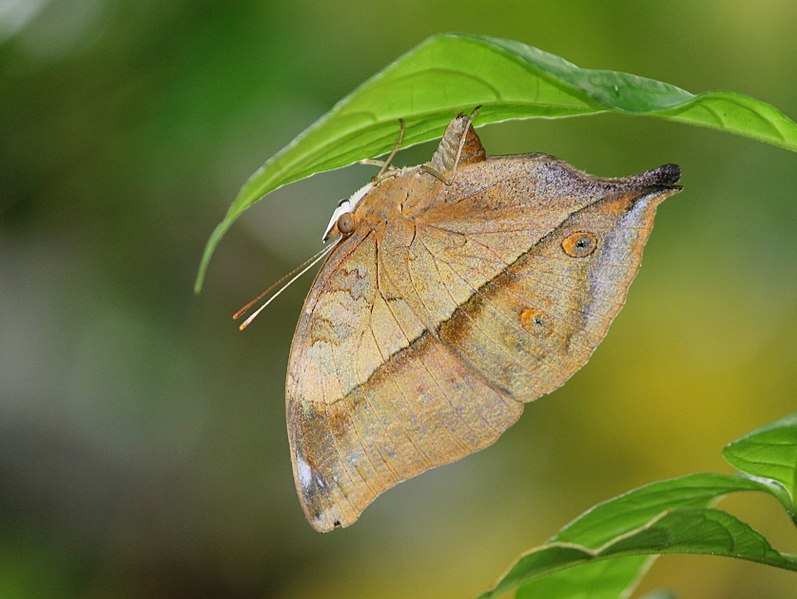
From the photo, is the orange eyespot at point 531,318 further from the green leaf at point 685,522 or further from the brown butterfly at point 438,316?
the green leaf at point 685,522

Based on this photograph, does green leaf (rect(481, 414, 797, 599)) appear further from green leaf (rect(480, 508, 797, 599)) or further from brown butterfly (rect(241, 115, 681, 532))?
brown butterfly (rect(241, 115, 681, 532))

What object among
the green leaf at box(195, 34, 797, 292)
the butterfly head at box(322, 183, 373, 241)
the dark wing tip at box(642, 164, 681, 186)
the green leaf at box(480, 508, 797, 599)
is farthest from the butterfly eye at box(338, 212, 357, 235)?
the green leaf at box(480, 508, 797, 599)

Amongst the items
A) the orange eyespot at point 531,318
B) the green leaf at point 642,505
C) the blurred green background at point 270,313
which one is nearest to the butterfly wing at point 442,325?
the orange eyespot at point 531,318

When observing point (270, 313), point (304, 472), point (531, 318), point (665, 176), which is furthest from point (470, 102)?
point (270, 313)

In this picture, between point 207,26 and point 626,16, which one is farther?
point 626,16

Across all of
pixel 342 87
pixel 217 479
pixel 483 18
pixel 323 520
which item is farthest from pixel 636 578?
pixel 217 479

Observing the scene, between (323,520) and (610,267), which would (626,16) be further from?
(323,520)
